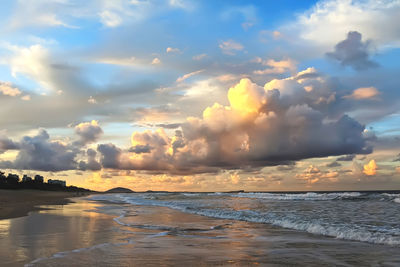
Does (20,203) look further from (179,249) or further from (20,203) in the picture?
(179,249)

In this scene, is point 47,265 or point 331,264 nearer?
Result: point 47,265

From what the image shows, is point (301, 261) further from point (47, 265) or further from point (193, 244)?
point (47, 265)

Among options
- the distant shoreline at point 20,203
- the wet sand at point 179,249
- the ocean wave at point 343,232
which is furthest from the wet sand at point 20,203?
the ocean wave at point 343,232

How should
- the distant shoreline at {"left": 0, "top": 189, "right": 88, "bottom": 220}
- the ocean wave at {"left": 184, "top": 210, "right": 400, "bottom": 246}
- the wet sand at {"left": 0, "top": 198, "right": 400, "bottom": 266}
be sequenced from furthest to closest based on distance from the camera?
the distant shoreline at {"left": 0, "top": 189, "right": 88, "bottom": 220}
the ocean wave at {"left": 184, "top": 210, "right": 400, "bottom": 246}
the wet sand at {"left": 0, "top": 198, "right": 400, "bottom": 266}

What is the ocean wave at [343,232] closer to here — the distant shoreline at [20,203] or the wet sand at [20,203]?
the distant shoreline at [20,203]

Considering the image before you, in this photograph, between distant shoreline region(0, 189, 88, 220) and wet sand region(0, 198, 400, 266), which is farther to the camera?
distant shoreline region(0, 189, 88, 220)

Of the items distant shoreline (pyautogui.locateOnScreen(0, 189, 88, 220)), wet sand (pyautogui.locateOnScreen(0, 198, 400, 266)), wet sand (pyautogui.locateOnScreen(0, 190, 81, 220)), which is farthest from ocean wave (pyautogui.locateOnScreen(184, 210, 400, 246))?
wet sand (pyautogui.locateOnScreen(0, 190, 81, 220))

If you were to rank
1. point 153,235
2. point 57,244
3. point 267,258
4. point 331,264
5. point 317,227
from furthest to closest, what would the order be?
point 317,227 < point 153,235 < point 57,244 < point 267,258 < point 331,264

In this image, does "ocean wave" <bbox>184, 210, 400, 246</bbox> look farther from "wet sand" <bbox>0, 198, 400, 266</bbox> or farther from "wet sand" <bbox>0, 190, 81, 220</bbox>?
"wet sand" <bbox>0, 190, 81, 220</bbox>

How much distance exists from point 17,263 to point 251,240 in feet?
26.7

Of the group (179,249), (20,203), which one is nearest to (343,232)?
(179,249)

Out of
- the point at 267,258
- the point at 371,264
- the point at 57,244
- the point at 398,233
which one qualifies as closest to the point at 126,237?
the point at 57,244

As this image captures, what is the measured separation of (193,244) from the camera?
1204cm

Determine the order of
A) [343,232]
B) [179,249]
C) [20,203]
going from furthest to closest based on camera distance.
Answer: [20,203] < [343,232] < [179,249]
